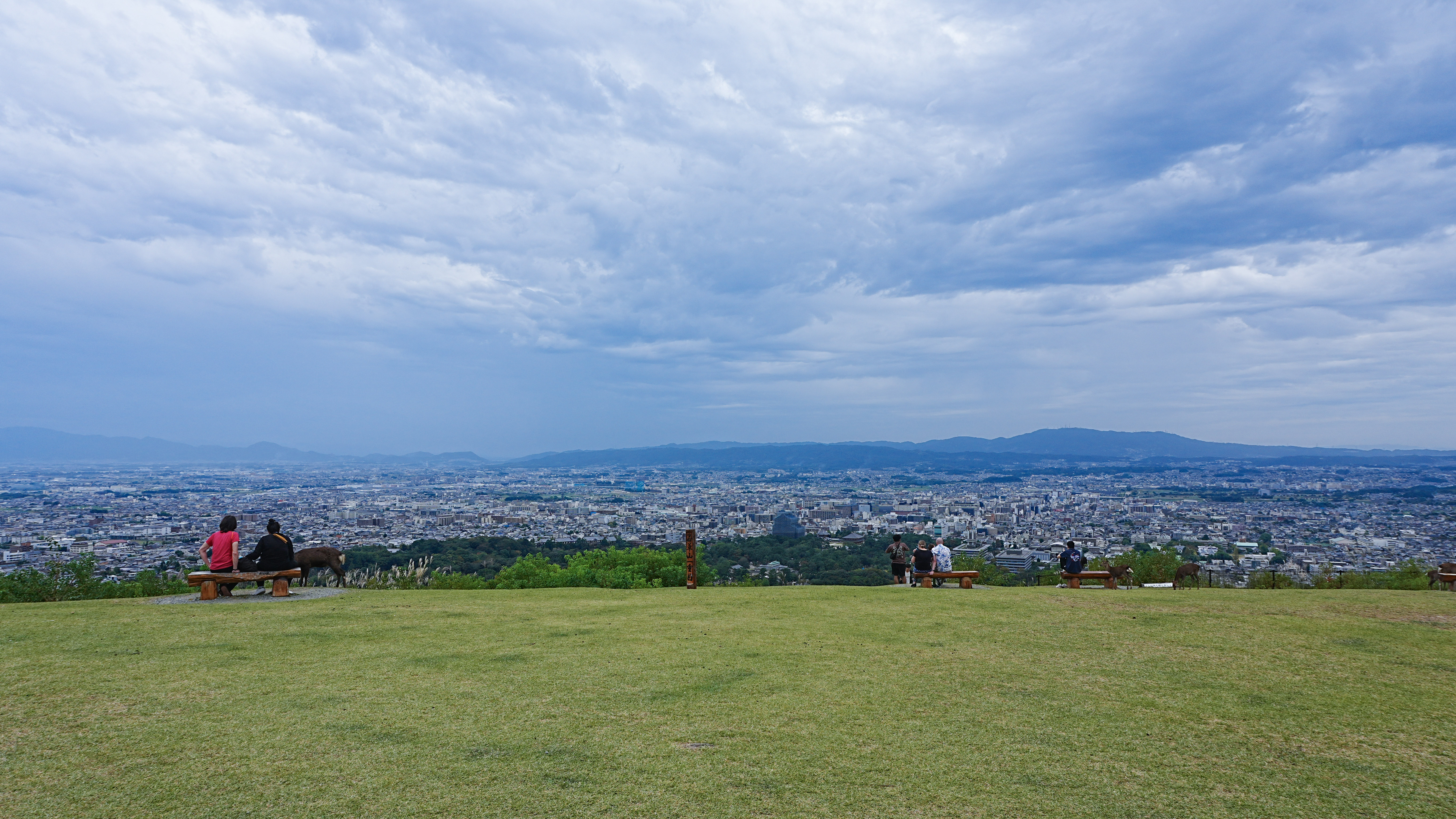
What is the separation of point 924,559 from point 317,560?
439 inches

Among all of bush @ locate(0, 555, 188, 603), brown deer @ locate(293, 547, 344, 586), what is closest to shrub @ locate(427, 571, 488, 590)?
brown deer @ locate(293, 547, 344, 586)

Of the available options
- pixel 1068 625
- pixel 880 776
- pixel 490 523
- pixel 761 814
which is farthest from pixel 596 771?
pixel 490 523

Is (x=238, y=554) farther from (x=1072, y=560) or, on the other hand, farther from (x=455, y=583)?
(x=1072, y=560)

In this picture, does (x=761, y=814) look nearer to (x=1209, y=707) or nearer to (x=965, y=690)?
(x=965, y=690)

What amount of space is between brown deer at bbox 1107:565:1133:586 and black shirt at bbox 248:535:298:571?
14.5m

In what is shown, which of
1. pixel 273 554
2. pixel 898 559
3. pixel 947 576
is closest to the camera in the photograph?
pixel 273 554

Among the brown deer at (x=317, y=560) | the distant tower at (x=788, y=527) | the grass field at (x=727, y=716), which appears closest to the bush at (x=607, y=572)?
the brown deer at (x=317, y=560)

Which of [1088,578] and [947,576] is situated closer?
[947,576]

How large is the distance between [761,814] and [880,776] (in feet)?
2.99

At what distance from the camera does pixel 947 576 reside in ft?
45.9

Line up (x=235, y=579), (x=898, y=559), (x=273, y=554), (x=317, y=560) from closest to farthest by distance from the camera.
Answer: (x=235, y=579)
(x=273, y=554)
(x=317, y=560)
(x=898, y=559)

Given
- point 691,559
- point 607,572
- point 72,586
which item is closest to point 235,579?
point 72,586

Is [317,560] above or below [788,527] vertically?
above

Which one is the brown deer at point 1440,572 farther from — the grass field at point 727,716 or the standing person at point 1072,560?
the standing person at point 1072,560
